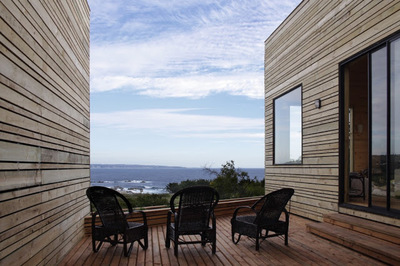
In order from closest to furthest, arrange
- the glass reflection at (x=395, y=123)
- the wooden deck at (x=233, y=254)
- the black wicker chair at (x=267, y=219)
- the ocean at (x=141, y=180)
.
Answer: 1. the wooden deck at (x=233, y=254)
2. the glass reflection at (x=395, y=123)
3. the black wicker chair at (x=267, y=219)
4. the ocean at (x=141, y=180)

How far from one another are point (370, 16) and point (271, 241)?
12.1 feet

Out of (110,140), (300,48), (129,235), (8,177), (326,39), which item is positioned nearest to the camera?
(8,177)

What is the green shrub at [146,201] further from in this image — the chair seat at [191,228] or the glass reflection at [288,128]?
the chair seat at [191,228]

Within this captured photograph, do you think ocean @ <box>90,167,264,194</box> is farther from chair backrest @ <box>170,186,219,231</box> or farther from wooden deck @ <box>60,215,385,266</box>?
chair backrest @ <box>170,186,219,231</box>

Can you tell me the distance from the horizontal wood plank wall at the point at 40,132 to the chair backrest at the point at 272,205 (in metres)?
2.61

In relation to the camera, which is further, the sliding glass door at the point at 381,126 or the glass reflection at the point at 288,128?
the glass reflection at the point at 288,128

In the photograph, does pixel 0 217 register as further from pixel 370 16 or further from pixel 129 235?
pixel 370 16

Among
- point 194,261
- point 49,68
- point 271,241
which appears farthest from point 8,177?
point 271,241

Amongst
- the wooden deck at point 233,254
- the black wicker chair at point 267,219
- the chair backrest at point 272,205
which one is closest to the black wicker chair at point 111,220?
the wooden deck at point 233,254

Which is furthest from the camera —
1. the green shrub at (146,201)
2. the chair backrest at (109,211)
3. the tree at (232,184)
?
the tree at (232,184)

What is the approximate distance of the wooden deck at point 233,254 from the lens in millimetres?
3824

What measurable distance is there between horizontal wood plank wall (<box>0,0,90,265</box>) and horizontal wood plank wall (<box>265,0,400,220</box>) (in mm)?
4305

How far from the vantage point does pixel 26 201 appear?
2.84 meters

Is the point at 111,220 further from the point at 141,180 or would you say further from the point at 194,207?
the point at 141,180
